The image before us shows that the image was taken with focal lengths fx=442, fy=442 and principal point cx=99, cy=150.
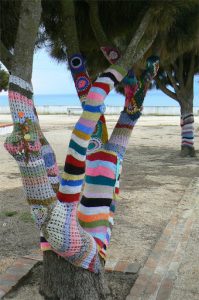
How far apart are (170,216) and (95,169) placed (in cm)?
282

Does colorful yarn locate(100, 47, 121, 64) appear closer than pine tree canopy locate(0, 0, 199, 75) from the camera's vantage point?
No

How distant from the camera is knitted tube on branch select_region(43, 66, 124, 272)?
2955 mm

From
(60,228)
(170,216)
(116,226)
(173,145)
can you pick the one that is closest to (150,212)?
(170,216)

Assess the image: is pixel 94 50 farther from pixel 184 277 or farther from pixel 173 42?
pixel 184 277

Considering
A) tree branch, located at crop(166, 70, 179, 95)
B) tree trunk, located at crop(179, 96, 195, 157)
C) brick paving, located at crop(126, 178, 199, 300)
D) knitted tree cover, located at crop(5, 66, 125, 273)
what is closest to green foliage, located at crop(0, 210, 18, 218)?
brick paving, located at crop(126, 178, 199, 300)

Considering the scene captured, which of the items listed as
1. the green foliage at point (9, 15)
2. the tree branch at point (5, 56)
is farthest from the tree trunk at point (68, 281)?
the green foliage at point (9, 15)

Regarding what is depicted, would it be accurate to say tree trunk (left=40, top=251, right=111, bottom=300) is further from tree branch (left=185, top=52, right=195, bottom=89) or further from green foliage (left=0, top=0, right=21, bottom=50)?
tree branch (left=185, top=52, right=195, bottom=89)

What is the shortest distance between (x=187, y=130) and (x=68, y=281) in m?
10.1

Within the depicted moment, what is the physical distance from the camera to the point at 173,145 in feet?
53.1

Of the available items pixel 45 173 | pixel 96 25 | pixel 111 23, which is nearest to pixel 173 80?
pixel 111 23

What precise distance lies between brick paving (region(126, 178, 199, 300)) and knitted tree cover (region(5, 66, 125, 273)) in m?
0.80

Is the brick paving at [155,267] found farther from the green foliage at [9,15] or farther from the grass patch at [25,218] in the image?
the green foliage at [9,15]

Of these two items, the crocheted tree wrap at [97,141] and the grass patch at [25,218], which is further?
the grass patch at [25,218]

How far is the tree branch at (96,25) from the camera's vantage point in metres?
4.16
